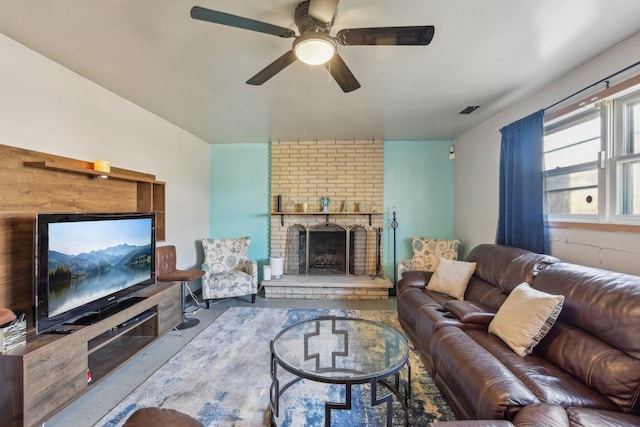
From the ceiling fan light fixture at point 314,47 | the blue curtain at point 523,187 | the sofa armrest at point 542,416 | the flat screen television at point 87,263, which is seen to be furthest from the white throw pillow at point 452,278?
the flat screen television at point 87,263

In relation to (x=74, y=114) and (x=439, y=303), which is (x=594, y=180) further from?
(x=74, y=114)

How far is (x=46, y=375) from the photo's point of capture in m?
1.50

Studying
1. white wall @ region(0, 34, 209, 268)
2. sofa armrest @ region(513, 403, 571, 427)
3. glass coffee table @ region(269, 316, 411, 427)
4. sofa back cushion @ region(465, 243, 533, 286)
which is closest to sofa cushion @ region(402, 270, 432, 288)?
sofa back cushion @ region(465, 243, 533, 286)

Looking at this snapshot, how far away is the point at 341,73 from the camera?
5.84 feet

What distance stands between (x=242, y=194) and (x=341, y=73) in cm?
324

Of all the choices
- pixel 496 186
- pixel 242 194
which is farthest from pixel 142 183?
pixel 496 186

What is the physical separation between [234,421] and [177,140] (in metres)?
3.36

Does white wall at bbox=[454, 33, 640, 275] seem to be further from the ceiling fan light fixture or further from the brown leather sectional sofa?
the ceiling fan light fixture

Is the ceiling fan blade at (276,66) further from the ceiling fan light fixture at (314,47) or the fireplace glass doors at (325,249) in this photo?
the fireplace glass doors at (325,249)

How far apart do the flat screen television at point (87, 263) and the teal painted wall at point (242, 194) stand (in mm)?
1958

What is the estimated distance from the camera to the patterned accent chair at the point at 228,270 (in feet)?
11.6

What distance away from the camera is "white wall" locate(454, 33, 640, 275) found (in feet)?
6.02

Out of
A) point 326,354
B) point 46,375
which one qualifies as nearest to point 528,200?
point 326,354

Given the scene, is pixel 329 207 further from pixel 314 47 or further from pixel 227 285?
pixel 314 47
